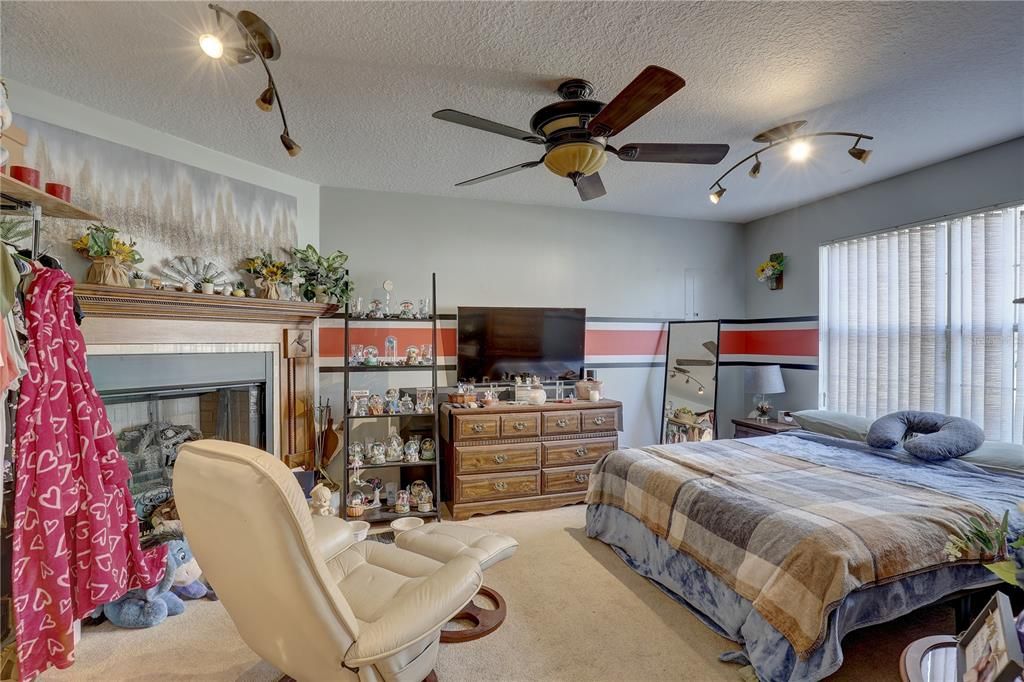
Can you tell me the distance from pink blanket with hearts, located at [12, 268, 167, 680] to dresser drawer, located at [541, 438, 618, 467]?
2.72 metres

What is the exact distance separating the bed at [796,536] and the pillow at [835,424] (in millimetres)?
330

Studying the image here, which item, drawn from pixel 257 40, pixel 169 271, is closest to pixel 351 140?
pixel 257 40

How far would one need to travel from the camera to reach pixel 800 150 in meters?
3.05

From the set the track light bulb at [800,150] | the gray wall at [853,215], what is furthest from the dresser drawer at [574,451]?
the track light bulb at [800,150]

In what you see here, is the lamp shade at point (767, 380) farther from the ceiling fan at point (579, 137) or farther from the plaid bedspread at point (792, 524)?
the ceiling fan at point (579, 137)

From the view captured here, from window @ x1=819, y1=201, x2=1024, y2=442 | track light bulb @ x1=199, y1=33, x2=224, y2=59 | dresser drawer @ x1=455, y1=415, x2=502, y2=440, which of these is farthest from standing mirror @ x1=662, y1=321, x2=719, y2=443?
track light bulb @ x1=199, y1=33, x2=224, y2=59

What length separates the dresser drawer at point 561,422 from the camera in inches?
151

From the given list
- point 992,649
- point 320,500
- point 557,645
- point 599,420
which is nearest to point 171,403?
point 320,500

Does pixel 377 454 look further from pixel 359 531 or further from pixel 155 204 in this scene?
pixel 155 204

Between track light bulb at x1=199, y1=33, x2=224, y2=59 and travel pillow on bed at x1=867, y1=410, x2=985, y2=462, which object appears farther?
travel pillow on bed at x1=867, y1=410, x2=985, y2=462

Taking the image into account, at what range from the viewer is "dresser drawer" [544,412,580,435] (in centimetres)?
385

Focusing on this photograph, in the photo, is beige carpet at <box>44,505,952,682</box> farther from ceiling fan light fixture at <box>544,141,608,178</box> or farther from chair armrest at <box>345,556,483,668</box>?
ceiling fan light fixture at <box>544,141,608,178</box>

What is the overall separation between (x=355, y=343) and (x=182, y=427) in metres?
1.32

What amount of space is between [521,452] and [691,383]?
6.38ft
